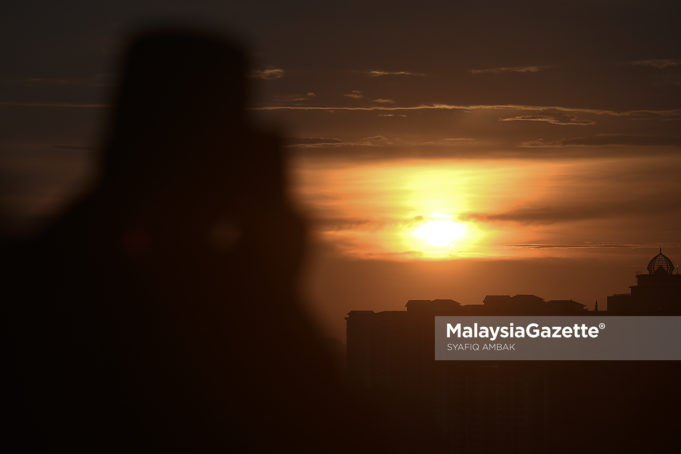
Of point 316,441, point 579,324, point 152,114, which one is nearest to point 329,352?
Result: point 316,441

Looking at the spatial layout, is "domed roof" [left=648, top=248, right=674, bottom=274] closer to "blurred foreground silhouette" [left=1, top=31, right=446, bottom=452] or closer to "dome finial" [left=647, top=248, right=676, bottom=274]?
"dome finial" [left=647, top=248, right=676, bottom=274]

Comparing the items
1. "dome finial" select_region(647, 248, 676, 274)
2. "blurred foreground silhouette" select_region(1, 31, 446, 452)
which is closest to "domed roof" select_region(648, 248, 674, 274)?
"dome finial" select_region(647, 248, 676, 274)

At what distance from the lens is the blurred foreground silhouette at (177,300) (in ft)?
15.2

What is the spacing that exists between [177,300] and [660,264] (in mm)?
189195

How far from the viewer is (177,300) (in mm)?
5152

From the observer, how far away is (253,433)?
520cm

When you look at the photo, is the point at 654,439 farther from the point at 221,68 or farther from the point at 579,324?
the point at 221,68

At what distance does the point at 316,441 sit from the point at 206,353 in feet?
2.36

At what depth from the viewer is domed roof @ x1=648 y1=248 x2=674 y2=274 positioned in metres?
185

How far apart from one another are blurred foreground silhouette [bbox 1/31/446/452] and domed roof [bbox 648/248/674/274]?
187m

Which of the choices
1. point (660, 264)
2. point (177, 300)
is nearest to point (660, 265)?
point (660, 264)

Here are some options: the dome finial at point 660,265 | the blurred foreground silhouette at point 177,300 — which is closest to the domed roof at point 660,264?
the dome finial at point 660,265

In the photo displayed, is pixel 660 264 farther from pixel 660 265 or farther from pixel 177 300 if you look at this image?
pixel 177 300

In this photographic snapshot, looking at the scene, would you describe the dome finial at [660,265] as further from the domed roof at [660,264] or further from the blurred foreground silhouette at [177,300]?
the blurred foreground silhouette at [177,300]
